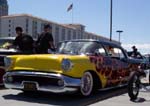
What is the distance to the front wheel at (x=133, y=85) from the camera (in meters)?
9.55

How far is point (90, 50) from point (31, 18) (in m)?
86.7

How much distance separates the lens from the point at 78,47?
10.3 metres

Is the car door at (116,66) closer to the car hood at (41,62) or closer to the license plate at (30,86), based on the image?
the car hood at (41,62)

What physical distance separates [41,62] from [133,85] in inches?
81.6

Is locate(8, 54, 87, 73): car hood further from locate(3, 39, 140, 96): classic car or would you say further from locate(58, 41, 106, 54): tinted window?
locate(58, 41, 106, 54): tinted window

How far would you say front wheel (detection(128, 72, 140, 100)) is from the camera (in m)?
9.55

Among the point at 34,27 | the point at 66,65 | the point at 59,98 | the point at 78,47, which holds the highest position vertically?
the point at 34,27

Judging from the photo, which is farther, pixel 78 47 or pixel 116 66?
pixel 116 66

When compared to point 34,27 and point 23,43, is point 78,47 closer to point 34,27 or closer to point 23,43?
point 23,43

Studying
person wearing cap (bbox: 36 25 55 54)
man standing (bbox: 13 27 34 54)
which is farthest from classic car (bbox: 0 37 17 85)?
person wearing cap (bbox: 36 25 55 54)

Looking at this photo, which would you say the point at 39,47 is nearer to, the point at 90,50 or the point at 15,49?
the point at 15,49

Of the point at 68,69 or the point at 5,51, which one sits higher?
the point at 5,51

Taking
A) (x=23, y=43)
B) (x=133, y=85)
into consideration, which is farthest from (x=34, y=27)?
(x=133, y=85)

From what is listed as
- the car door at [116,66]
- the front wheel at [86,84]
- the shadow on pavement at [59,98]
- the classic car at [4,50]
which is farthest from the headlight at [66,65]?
the classic car at [4,50]
